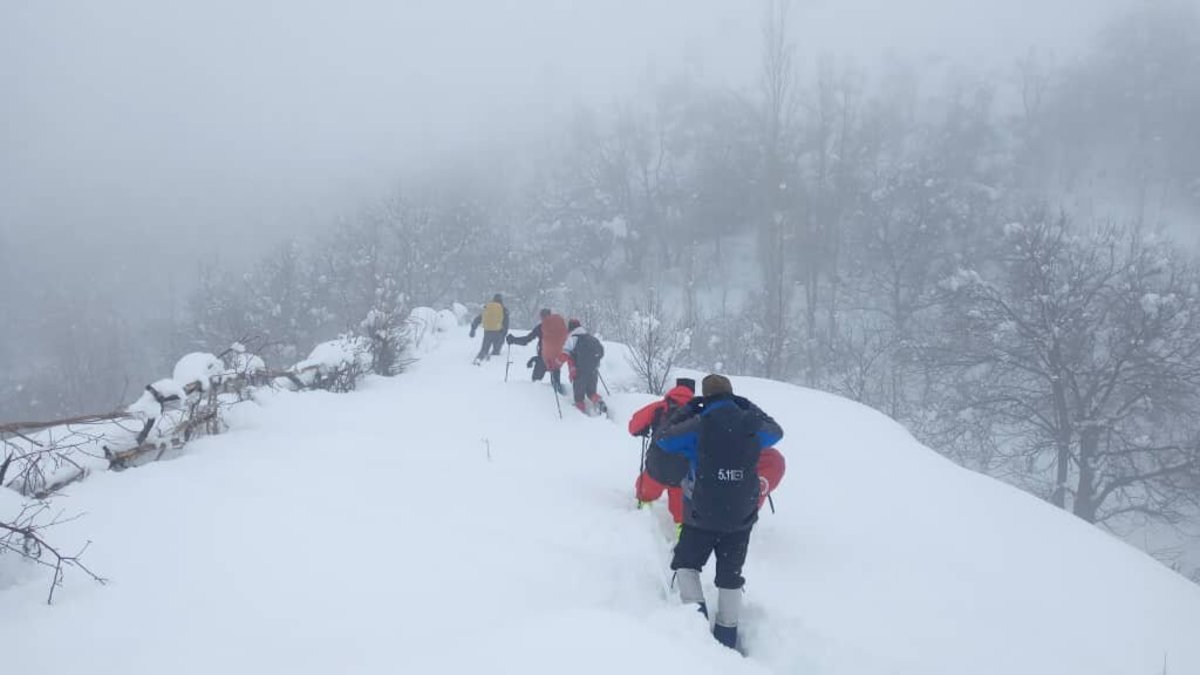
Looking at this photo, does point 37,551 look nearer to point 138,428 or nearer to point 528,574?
point 528,574

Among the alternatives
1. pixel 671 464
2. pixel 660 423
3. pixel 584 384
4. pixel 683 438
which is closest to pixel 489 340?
pixel 584 384

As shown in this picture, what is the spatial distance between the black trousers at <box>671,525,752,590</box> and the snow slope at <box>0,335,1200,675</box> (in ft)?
1.05

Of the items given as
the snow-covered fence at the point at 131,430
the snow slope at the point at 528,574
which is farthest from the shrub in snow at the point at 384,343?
the snow slope at the point at 528,574

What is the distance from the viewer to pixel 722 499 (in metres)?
3.71

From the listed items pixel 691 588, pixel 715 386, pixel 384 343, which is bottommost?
pixel 384 343

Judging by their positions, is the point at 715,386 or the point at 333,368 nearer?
→ the point at 715,386

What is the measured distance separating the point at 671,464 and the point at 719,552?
2.00 feet

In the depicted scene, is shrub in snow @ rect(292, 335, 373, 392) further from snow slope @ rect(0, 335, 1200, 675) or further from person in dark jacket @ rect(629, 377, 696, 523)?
person in dark jacket @ rect(629, 377, 696, 523)

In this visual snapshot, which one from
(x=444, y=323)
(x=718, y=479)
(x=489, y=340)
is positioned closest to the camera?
(x=718, y=479)

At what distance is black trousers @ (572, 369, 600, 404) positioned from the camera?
9.38 m

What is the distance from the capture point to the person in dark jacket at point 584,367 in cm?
934

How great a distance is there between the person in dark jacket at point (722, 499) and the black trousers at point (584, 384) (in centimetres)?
551

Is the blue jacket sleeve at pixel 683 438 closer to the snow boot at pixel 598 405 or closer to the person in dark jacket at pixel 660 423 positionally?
the person in dark jacket at pixel 660 423

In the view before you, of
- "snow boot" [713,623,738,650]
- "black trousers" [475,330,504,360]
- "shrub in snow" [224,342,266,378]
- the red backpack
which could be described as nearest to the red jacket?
"snow boot" [713,623,738,650]
